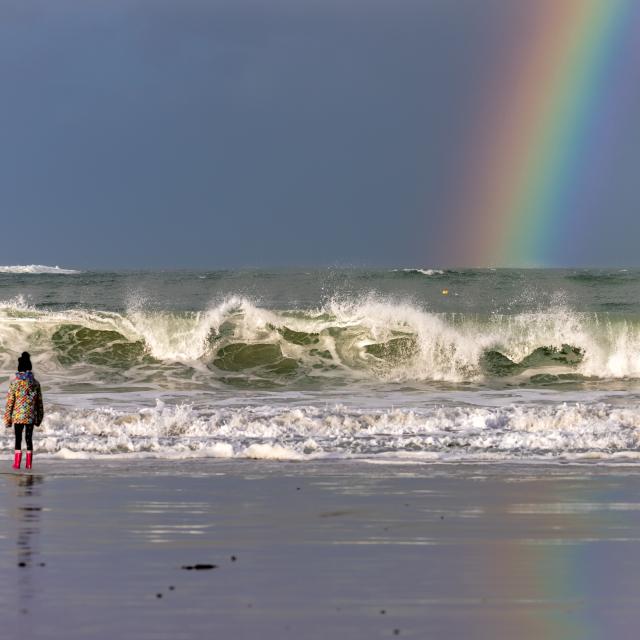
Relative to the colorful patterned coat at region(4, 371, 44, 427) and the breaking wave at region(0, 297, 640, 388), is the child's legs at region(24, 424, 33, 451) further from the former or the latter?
the breaking wave at region(0, 297, 640, 388)

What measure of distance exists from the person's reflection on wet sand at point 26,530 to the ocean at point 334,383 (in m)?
2.66

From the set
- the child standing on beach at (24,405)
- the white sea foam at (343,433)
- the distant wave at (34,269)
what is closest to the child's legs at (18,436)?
the child standing on beach at (24,405)

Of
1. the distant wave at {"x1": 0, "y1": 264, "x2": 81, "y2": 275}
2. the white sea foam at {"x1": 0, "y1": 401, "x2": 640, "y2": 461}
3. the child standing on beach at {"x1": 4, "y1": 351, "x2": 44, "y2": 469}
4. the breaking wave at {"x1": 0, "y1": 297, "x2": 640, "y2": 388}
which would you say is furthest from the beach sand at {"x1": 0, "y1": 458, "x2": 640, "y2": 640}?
the distant wave at {"x1": 0, "y1": 264, "x2": 81, "y2": 275}

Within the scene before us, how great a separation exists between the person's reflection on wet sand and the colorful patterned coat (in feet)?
5.60

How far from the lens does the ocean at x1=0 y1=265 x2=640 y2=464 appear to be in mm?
15367

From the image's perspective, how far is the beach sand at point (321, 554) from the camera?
6207 mm

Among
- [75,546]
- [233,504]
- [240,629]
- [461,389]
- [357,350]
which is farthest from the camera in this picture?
[357,350]

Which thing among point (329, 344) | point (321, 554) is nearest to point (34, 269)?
point (329, 344)

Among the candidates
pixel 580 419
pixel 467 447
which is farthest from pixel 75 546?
pixel 580 419

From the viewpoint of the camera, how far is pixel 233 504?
1045 centimetres

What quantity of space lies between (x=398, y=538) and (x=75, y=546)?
95.6 inches

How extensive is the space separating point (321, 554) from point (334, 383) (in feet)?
63.9

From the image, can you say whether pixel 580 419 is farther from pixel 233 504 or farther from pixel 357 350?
pixel 357 350

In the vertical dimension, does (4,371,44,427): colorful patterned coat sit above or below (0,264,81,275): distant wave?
below
